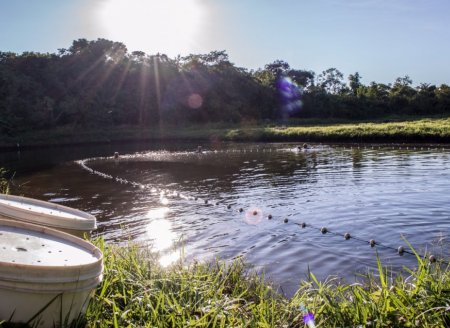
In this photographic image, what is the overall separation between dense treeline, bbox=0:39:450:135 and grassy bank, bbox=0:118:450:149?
3.34 metres

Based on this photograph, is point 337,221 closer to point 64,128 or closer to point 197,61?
point 64,128

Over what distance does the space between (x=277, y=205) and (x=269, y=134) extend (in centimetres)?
2979

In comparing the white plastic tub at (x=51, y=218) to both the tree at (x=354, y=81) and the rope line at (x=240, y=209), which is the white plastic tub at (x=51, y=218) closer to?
the rope line at (x=240, y=209)

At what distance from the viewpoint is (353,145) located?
35.1 metres

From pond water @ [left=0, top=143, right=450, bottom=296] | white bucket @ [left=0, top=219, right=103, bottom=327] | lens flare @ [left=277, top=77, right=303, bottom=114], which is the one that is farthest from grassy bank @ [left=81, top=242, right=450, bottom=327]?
lens flare @ [left=277, top=77, right=303, bottom=114]

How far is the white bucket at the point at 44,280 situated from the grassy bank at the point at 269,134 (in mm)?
33299

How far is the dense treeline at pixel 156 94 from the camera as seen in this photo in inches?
2174

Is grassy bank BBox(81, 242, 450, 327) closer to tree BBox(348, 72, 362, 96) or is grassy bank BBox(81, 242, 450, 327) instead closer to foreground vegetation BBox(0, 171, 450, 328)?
foreground vegetation BBox(0, 171, 450, 328)

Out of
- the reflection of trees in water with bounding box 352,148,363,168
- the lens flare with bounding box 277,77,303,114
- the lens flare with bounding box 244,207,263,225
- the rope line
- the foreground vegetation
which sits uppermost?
the lens flare with bounding box 277,77,303,114

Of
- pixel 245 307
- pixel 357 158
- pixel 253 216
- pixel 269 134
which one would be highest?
pixel 269 134

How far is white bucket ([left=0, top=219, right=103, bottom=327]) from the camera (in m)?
3.42

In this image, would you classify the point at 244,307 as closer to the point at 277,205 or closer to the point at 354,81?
the point at 277,205

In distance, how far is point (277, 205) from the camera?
14.0 metres

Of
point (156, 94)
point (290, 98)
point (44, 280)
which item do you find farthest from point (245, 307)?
point (290, 98)
